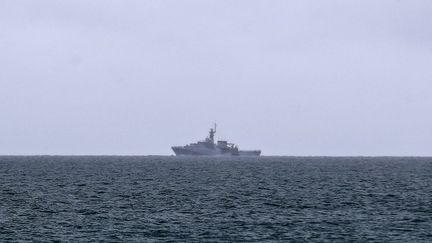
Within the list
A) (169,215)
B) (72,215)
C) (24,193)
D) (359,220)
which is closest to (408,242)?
(359,220)

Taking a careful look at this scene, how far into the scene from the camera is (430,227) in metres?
50.7

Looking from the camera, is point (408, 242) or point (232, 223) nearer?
point (408, 242)

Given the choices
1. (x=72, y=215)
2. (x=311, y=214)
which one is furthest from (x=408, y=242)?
(x=72, y=215)

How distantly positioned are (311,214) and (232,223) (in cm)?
881

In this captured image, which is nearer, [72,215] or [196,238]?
[196,238]

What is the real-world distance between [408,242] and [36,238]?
22.0m

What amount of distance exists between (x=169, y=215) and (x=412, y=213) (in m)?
19.2

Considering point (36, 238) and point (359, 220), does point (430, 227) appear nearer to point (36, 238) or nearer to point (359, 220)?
point (359, 220)

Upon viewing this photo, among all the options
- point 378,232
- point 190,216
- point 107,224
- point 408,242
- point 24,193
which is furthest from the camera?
point 24,193

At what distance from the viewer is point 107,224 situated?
51.9 m

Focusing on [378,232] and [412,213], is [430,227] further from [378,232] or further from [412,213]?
[412,213]

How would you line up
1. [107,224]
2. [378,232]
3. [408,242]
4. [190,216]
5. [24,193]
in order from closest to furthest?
[408,242], [378,232], [107,224], [190,216], [24,193]

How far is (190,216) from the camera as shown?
5709cm

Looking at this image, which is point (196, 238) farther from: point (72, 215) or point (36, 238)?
point (72, 215)
